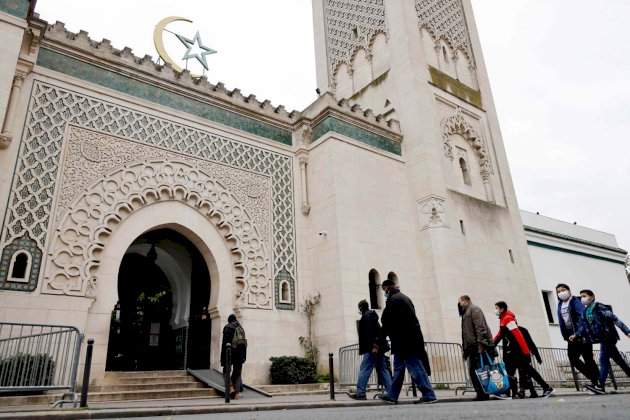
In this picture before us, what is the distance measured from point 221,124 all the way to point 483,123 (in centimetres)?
910

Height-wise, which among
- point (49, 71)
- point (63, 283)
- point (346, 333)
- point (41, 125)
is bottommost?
point (346, 333)

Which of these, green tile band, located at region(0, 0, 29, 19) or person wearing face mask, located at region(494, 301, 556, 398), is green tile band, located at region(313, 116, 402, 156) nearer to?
green tile band, located at region(0, 0, 29, 19)

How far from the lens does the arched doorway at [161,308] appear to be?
413 inches

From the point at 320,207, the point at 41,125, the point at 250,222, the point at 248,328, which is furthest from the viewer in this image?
the point at 320,207

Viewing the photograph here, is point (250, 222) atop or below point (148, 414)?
atop

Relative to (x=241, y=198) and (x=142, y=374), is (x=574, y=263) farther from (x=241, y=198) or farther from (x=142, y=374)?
(x=142, y=374)

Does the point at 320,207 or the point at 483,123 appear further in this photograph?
the point at 483,123

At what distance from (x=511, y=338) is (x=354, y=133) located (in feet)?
23.9

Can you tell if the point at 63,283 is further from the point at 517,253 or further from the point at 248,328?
the point at 517,253

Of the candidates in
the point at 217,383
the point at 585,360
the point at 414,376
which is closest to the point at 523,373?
the point at 585,360

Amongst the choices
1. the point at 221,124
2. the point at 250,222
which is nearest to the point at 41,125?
the point at 221,124

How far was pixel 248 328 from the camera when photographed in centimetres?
963

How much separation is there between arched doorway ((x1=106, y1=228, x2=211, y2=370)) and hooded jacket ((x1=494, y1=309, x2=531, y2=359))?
6.17 m

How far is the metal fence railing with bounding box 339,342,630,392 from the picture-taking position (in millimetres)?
8844
